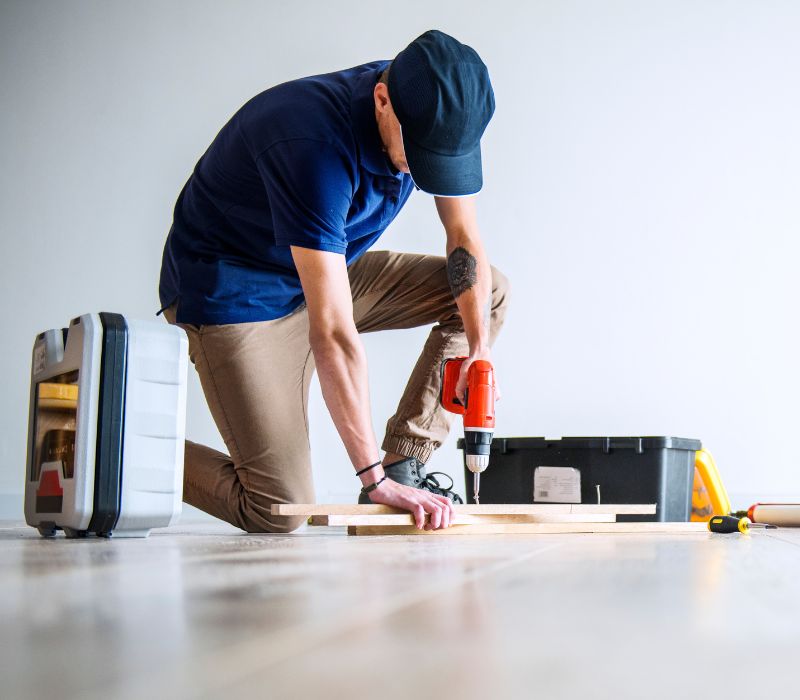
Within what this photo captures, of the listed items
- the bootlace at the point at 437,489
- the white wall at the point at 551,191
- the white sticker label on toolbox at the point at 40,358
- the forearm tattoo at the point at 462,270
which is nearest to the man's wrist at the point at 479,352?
the forearm tattoo at the point at 462,270

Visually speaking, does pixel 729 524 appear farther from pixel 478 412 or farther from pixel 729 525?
pixel 478 412

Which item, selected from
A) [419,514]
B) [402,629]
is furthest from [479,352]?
[402,629]

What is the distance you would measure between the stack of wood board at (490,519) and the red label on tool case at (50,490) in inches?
18.2

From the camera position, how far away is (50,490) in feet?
5.83

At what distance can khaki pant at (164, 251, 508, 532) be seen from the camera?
7.31 feet

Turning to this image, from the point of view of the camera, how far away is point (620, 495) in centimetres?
254

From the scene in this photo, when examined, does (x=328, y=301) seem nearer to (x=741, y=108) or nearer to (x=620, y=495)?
(x=620, y=495)

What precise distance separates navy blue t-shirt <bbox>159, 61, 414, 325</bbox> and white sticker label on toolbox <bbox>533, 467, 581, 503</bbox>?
3.02ft

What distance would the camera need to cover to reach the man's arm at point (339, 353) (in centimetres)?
176

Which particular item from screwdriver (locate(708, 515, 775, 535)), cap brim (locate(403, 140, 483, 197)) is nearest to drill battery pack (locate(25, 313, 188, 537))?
cap brim (locate(403, 140, 483, 197))

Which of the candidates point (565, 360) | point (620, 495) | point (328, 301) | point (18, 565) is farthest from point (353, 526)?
point (565, 360)

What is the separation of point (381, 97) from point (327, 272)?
0.40m

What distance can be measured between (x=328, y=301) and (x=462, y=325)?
785 mm

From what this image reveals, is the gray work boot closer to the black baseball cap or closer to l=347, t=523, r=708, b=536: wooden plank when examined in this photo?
l=347, t=523, r=708, b=536: wooden plank
